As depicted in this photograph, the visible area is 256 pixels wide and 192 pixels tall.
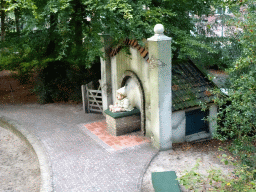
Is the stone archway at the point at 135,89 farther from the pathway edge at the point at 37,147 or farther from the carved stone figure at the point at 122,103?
the pathway edge at the point at 37,147

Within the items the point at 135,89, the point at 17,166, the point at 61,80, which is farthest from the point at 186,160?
the point at 61,80

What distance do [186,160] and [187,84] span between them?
2548mm

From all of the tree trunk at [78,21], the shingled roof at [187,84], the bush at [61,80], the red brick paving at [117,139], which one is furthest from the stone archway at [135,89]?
the bush at [61,80]

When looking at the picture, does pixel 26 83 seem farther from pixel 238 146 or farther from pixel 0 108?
pixel 238 146

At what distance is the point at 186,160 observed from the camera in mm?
8266

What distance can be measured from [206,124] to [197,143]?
0.82m

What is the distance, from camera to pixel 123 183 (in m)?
7.19

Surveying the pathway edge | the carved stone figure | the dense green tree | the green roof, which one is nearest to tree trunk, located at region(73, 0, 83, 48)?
the dense green tree

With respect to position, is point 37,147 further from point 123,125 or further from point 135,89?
point 135,89

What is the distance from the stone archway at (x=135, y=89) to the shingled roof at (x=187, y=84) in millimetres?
942

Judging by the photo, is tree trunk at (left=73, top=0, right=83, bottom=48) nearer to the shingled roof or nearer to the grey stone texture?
the shingled roof

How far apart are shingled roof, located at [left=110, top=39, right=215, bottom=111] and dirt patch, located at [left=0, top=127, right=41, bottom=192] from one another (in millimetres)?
4471

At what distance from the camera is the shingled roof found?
920 cm

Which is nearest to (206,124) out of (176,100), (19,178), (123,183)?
(176,100)
